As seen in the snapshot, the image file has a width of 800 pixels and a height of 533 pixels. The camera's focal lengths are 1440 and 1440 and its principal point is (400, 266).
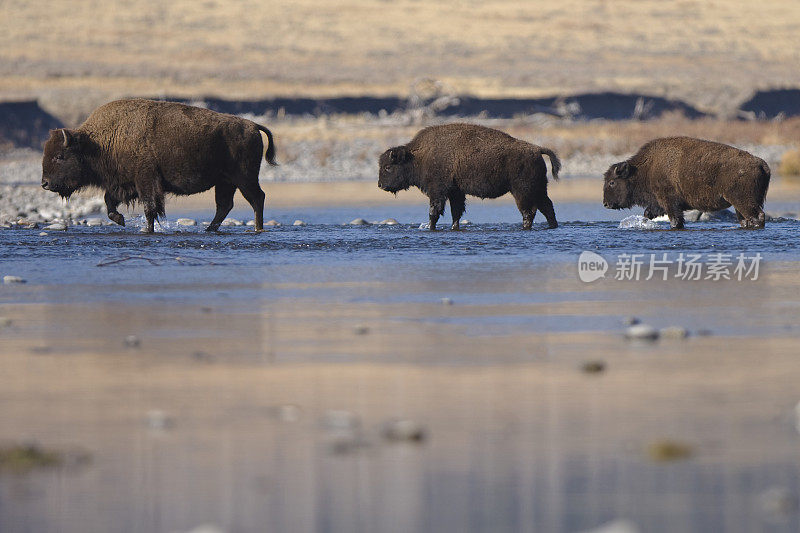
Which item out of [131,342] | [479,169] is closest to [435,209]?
[479,169]

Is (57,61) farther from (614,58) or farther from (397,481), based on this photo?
→ (397,481)

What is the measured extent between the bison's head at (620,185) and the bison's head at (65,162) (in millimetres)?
6196

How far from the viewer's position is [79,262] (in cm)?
1286

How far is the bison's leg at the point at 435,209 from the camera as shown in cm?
1684

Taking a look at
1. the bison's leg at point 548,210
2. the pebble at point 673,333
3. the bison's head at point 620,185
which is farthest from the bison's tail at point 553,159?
the pebble at point 673,333

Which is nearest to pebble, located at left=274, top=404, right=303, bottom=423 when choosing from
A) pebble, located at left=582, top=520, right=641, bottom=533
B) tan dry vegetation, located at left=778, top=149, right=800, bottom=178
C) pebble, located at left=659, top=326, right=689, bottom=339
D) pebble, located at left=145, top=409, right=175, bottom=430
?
pebble, located at left=145, top=409, right=175, bottom=430

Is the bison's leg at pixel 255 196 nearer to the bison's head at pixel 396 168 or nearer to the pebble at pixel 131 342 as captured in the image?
the bison's head at pixel 396 168

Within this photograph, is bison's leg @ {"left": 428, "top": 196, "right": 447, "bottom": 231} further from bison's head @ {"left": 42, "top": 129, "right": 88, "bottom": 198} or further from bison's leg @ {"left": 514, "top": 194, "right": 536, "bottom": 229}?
bison's head @ {"left": 42, "top": 129, "right": 88, "bottom": 198}

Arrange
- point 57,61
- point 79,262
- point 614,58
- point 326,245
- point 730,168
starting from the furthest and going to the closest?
point 614,58
point 57,61
point 730,168
point 326,245
point 79,262

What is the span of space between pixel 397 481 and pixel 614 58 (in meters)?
68.0

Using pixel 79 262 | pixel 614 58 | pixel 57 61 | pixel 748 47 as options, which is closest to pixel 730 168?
pixel 79 262

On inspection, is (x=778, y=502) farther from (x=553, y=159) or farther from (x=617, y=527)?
(x=553, y=159)

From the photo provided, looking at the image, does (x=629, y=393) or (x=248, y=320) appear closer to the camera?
(x=629, y=393)

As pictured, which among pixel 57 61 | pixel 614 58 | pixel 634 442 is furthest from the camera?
pixel 614 58
